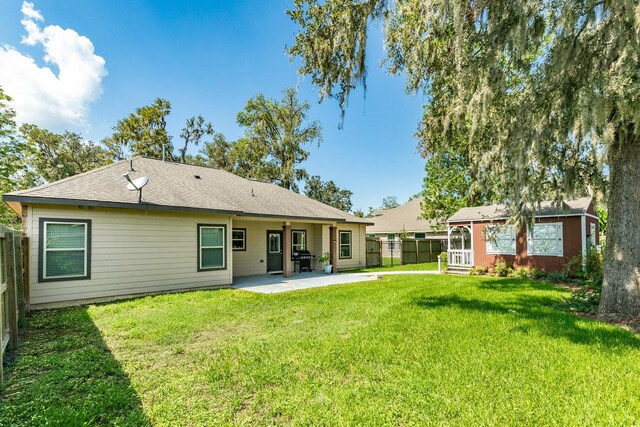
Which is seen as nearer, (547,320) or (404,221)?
(547,320)

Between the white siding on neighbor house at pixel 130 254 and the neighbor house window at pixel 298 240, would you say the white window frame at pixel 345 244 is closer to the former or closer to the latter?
the neighbor house window at pixel 298 240

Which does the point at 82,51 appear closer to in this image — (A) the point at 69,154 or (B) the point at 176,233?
(B) the point at 176,233

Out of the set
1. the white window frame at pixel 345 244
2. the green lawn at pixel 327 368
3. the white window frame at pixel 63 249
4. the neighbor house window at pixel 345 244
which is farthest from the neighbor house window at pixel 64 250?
the neighbor house window at pixel 345 244

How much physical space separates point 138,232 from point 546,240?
1349cm

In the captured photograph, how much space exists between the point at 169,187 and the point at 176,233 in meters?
1.84

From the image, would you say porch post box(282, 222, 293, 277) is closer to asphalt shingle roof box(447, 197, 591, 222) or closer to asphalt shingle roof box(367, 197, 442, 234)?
asphalt shingle roof box(447, 197, 591, 222)

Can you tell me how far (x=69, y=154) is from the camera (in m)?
24.4

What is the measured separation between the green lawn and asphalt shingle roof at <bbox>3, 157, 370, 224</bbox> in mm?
2624

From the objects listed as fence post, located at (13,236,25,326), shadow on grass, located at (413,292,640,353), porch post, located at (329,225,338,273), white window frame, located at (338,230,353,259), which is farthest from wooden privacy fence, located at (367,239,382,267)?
fence post, located at (13,236,25,326)

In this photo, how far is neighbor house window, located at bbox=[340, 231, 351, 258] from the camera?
14398 millimetres

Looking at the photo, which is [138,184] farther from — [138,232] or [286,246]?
[286,246]

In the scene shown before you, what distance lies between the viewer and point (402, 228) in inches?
1005

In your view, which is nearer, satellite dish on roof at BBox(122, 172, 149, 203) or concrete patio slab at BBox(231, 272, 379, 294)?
satellite dish on roof at BBox(122, 172, 149, 203)

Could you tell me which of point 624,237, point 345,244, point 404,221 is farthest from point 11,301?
point 404,221
